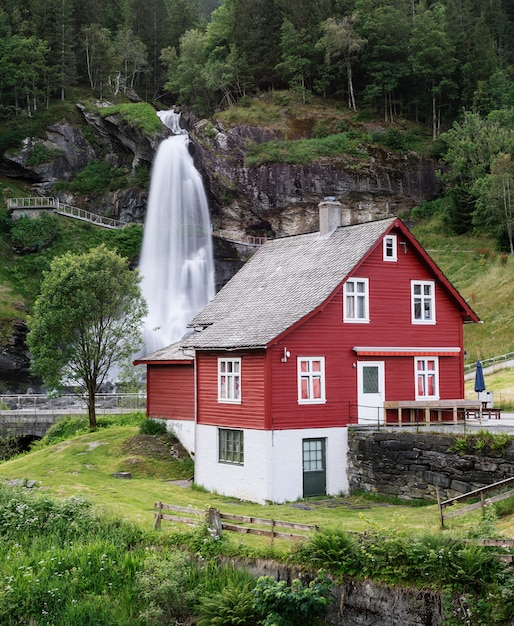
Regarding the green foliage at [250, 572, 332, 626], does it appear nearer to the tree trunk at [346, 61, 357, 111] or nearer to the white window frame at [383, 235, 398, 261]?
the white window frame at [383, 235, 398, 261]

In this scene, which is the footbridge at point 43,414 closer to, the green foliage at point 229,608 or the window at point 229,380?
the window at point 229,380

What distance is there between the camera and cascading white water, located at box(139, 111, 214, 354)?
5931 cm

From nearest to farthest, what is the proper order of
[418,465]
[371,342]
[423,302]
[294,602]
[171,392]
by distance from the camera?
[294,602] → [418,465] → [371,342] → [423,302] → [171,392]

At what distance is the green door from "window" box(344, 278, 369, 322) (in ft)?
14.5

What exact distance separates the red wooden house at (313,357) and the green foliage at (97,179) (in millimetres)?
42740

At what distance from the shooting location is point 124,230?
65.6 m

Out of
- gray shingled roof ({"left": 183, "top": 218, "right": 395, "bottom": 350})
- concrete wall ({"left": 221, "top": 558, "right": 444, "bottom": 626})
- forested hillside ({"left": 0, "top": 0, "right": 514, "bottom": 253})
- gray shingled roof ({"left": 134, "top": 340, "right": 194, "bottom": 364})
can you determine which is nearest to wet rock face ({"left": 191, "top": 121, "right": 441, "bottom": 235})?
forested hillside ({"left": 0, "top": 0, "right": 514, "bottom": 253})

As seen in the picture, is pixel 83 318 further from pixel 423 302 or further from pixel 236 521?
pixel 236 521

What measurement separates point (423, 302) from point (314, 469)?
7.74 metres

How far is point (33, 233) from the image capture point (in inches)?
2499

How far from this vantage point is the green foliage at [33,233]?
63125 millimetres

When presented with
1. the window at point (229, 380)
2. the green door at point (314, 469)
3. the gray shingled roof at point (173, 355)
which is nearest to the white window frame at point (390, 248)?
the window at point (229, 380)

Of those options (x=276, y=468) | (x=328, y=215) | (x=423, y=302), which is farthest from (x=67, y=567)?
(x=328, y=215)

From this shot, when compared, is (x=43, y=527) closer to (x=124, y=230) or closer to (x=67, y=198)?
(x=124, y=230)
